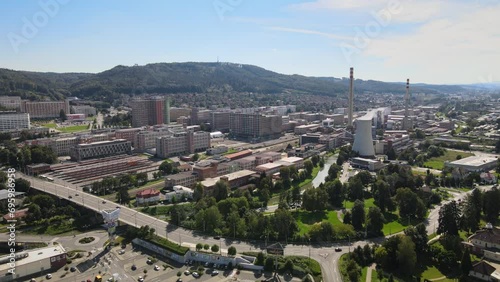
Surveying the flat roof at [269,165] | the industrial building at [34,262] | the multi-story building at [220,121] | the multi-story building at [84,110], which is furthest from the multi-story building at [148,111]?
the industrial building at [34,262]

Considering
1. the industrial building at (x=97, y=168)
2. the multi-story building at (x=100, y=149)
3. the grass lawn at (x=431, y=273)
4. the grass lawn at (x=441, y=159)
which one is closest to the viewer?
the grass lawn at (x=431, y=273)

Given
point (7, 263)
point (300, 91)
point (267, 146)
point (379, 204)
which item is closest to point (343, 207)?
point (379, 204)

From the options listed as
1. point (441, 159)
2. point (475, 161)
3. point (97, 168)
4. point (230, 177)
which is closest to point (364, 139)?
point (441, 159)

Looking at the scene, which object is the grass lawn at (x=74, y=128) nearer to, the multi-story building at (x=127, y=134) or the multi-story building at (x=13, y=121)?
the multi-story building at (x=13, y=121)

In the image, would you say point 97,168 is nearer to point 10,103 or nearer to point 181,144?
point 181,144

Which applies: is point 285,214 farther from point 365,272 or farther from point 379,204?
point 379,204

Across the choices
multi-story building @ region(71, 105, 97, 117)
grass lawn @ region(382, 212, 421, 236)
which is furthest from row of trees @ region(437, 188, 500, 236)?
multi-story building @ region(71, 105, 97, 117)
